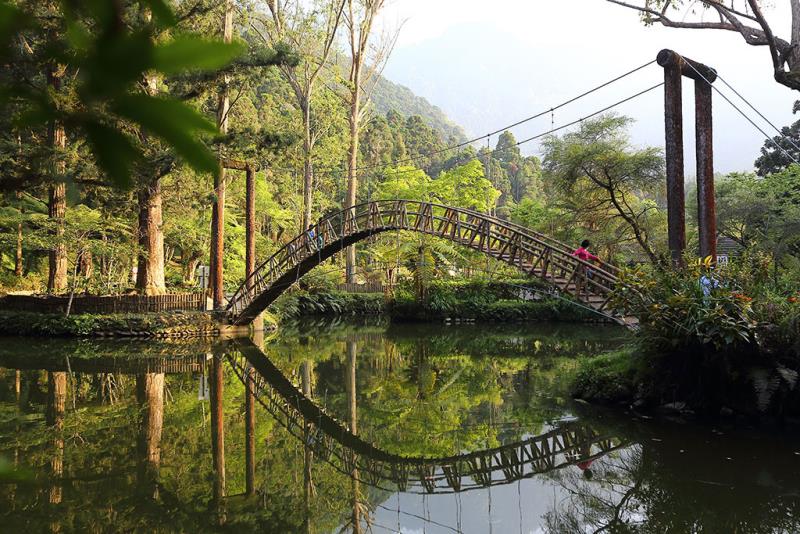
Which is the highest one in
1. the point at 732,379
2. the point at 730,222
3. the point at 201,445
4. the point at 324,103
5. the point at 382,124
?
the point at 382,124

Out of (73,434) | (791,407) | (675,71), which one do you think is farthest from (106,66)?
(675,71)

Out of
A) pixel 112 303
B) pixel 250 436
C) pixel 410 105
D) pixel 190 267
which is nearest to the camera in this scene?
pixel 250 436

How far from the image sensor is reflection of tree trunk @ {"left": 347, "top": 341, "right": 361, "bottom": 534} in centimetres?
545

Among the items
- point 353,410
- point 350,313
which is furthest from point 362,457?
point 350,313

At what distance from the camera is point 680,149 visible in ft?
32.6

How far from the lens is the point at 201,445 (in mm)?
7309

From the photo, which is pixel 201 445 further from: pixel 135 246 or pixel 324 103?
pixel 324 103

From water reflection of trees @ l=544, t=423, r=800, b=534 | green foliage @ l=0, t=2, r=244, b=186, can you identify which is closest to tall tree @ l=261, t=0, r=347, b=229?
water reflection of trees @ l=544, t=423, r=800, b=534

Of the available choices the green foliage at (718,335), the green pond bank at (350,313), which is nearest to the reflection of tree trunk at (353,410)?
the green foliage at (718,335)

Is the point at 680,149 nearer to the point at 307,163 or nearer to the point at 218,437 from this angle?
the point at 218,437

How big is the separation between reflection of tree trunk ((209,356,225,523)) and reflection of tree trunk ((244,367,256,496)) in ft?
0.80

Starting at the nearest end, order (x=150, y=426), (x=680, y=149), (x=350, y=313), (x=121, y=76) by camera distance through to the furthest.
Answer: (x=121, y=76)
(x=150, y=426)
(x=680, y=149)
(x=350, y=313)

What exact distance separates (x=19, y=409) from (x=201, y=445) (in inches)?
135

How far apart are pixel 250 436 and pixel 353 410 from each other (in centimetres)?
199
